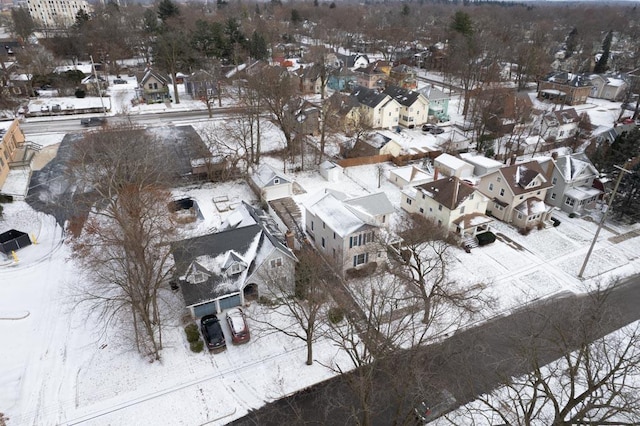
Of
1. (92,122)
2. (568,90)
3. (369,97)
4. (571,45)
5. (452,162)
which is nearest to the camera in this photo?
(452,162)

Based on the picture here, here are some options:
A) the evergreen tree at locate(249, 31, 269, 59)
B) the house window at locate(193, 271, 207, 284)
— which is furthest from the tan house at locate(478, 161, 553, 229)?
the evergreen tree at locate(249, 31, 269, 59)

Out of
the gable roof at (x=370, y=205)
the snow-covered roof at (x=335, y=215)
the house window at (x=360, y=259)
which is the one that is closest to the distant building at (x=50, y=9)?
the snow-covered roof at (x=335, y=215)

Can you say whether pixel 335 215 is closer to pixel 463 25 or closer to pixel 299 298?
pixel 299 298

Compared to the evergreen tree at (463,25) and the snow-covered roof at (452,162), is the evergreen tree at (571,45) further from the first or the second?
the snow-covered roof at (452,162)

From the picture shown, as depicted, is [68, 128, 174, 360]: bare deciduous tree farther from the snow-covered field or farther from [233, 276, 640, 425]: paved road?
[233, 276, 640, 425]: paved road

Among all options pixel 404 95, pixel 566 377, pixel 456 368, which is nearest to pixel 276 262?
pixel 456 368

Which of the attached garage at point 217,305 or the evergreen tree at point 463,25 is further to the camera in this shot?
the evergreen tree at point 463,25
